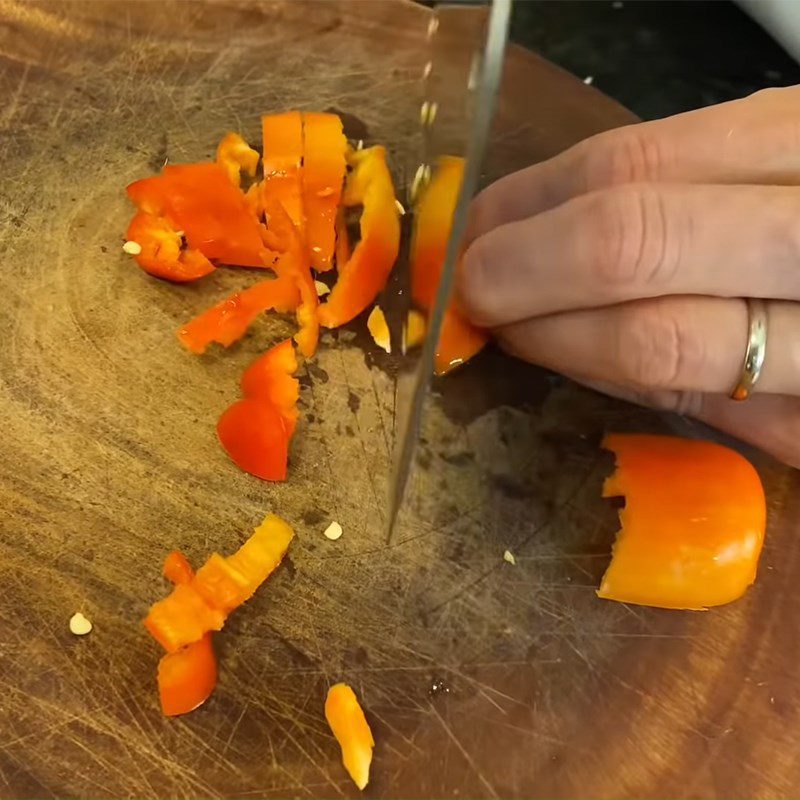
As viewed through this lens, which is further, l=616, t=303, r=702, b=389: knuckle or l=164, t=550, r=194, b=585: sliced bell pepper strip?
l=164, t=550, r=194, b=585: sliced bell pepper strip

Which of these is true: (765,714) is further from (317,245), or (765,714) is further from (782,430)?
(317,245)

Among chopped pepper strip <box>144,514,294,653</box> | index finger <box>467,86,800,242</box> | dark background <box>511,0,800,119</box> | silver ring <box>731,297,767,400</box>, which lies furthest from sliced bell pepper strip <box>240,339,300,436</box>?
dark background <box>511,0,800,119</box>

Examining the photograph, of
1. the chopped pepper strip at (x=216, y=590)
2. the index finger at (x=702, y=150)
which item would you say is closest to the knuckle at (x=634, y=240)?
the index finger at (x=702, y=150)

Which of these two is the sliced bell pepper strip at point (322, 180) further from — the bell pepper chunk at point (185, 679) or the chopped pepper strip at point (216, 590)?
the bell pepper chunk at point (185, 679)

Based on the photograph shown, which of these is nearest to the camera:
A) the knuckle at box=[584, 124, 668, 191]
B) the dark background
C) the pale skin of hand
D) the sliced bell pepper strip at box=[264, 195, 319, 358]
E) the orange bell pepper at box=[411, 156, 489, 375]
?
the orange bell pepper at box=[411, 156, 489, 375]

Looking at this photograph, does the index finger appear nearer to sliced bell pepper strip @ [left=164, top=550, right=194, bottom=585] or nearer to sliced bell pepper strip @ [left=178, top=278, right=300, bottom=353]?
sliced bell pepper strip @ [left=178, top=278, right=300, bottom=353]

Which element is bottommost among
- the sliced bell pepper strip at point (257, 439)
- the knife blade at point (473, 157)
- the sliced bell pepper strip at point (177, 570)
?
the sliced bell pepper strip at point (177, 570)

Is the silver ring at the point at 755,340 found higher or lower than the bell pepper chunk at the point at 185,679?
higher
